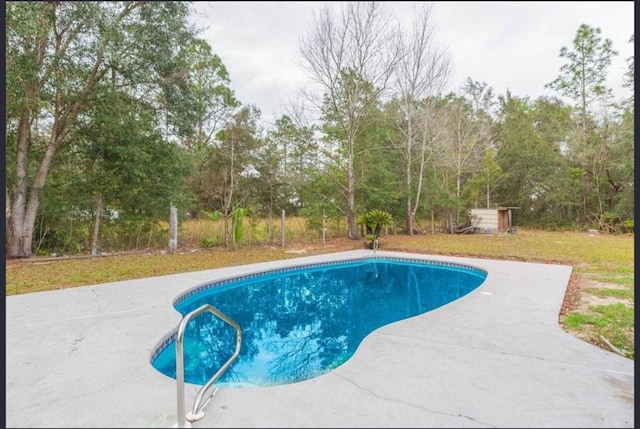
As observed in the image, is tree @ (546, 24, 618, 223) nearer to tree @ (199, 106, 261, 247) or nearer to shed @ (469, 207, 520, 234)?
shed @ (469, 207, 520, 234)

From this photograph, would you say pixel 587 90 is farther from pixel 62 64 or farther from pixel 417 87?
pixel 62 64

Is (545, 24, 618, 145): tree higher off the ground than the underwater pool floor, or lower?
higher

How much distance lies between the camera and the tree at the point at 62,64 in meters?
6.52

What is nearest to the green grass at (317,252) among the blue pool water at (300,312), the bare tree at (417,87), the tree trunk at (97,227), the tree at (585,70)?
the tree trunk at (97,227)

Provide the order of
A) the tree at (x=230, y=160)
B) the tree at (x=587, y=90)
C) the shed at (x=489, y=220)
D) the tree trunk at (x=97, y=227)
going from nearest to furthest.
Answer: the tree trunk at (x=97, y=227)
the tree at (x=230, y=160)
the tree at (x=587, y=90)
the shed at (x=489, y=220)

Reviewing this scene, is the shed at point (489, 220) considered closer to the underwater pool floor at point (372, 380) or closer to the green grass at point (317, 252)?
the green grass at point (317, 252)

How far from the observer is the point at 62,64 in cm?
702

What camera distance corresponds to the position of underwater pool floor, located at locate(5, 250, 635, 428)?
2.03m

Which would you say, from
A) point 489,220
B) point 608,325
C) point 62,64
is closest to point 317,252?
point 608,325

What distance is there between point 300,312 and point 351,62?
31.6 ft

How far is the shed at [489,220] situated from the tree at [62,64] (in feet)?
45.0

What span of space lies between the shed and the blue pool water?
333 inches

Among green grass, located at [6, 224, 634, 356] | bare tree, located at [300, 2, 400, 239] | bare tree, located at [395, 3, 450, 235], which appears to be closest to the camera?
green grass, located at [6, 224, 634, 356]

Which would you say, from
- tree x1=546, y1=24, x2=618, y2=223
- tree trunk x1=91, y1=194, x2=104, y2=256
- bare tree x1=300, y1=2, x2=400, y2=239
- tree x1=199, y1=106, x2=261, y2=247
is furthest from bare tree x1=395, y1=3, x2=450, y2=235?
tree trunk x1=91, y1=194, x2=104, y2=256
